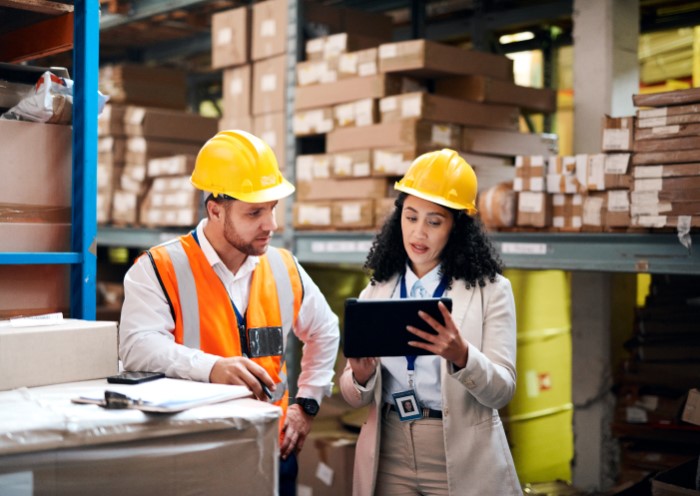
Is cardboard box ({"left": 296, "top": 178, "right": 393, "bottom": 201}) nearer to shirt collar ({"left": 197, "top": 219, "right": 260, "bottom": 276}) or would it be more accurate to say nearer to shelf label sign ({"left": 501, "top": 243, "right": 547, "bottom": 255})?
shelf label sign ({"left": 501, "top": 243, "right": 547, "bottom": 255})

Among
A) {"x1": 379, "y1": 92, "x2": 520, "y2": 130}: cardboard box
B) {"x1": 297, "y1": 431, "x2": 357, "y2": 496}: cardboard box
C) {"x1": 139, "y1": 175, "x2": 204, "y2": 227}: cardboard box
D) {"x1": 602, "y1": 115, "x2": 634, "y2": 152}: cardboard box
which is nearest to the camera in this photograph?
{"x1": 602, "y1": 115, "x2": 634, "y2": 152}: cardboard box

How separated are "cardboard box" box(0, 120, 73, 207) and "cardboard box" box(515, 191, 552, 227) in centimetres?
238

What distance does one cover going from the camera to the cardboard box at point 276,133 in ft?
18.5

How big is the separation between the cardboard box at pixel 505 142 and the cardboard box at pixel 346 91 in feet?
1.81

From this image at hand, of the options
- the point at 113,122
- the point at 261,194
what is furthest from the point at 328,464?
the point at 113,122

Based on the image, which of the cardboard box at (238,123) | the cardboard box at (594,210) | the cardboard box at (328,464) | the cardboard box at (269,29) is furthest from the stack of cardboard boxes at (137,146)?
the cardboard box at (594,210)

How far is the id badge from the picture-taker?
8.43 ft

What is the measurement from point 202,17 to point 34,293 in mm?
4840

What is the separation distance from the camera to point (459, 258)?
8.80ft

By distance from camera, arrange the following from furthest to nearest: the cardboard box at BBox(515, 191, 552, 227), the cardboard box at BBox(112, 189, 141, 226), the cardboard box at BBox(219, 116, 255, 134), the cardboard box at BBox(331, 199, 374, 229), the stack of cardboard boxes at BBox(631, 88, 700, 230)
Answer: the cardboard box at BBox(112, 189, 141, 226)
the cardboard box at BBox(219, 116, 255, 134)
the cardboard box at BBox(331, 199, 374, 229)
the cardboard box at BBox(515, 191, 552, 227)
the stack of cardboard boxes at BBox(631, 88, 700, 230)

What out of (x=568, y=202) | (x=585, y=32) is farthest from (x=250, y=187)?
(x=585, y=32)

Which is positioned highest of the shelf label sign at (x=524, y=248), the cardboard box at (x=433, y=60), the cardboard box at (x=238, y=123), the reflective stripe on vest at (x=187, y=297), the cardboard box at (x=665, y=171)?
the cardboard box at (x=433, y=60)

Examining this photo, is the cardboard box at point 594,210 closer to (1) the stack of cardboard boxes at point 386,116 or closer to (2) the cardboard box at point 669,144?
(2) the cardboard box at point 669,144

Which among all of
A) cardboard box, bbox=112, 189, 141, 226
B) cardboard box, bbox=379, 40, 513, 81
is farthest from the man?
cardboard box, bbox=112, 189, 141, 226
